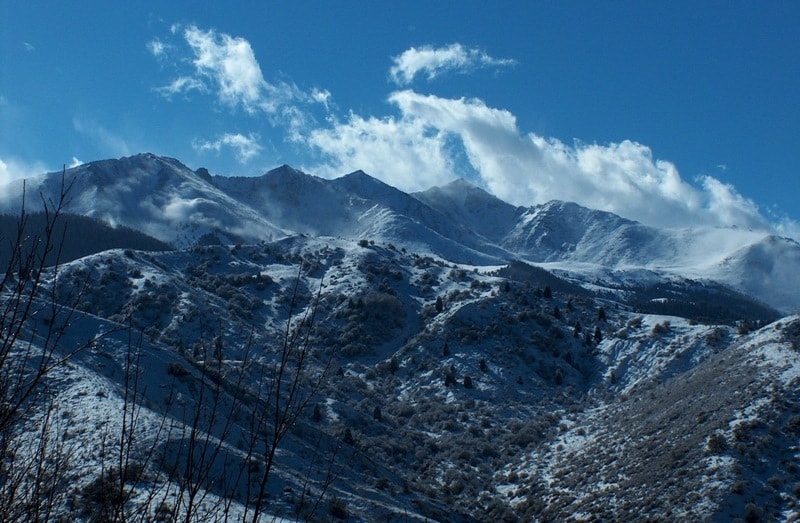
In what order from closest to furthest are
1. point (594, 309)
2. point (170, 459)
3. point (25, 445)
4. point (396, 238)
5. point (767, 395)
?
point (25, 445), point (170, 459), point (767, 395), point (594, 309), point (396, 238)

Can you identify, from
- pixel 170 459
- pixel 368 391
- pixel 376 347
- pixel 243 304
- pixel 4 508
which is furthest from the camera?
pixel 243 304

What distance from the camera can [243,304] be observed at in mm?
56594

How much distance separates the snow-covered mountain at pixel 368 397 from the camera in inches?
354

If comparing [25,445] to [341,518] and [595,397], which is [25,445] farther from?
[595,397]

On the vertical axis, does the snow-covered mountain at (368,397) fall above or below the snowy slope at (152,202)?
below

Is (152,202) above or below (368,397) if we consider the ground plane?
above

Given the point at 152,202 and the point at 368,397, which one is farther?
the point at 152,202

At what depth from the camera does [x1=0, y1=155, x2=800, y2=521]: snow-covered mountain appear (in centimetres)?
898

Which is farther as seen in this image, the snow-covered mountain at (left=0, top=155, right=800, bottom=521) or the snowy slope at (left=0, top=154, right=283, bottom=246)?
the snowy slope at (left=0, top=154, right=283, bottom=246)

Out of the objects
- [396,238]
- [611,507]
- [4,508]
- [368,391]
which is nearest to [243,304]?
[368,391]

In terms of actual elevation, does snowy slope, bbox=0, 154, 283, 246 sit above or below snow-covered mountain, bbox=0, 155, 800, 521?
above

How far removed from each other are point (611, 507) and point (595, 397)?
18998 millimetres

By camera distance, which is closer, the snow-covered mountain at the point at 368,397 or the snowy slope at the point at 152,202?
the snow-covered mountain at the point at 368,397

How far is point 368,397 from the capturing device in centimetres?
4275
